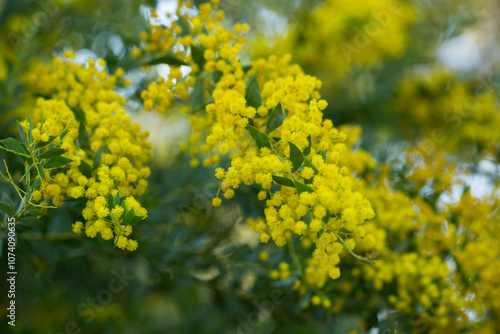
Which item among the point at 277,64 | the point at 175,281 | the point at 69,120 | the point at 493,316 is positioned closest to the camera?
the point at 69,120

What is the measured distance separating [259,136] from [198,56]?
40 cm

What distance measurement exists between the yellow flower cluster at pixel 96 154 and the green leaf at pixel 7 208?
8 centimetres

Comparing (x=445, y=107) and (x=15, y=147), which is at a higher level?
(x=15, y=147)

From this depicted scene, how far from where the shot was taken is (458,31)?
256 centimetres

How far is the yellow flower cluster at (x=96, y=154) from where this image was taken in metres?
1.01

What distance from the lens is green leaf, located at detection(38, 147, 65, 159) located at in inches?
38.7

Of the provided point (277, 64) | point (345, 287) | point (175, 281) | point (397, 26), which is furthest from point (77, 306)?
point (397, 26)

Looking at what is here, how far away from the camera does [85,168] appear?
106cm

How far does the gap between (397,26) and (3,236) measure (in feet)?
7.94

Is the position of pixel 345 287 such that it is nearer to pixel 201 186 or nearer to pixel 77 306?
pixel 201 186

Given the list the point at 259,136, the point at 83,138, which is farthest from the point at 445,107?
the point at 83,138

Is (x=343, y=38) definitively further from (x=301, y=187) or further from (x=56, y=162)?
(x=56, y=162)

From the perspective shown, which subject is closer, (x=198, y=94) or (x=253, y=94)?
(x=253, y=94)

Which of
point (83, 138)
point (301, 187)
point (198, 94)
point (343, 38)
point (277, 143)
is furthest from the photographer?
point (343, 38)
